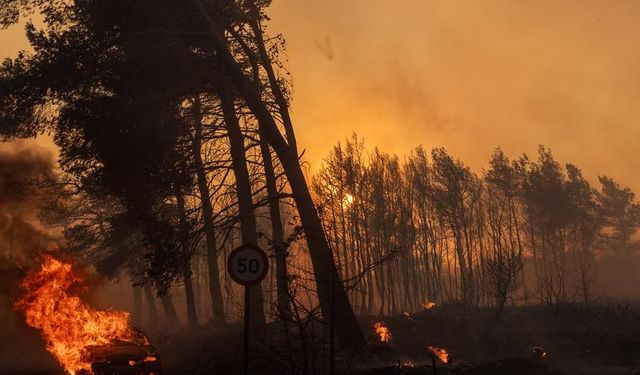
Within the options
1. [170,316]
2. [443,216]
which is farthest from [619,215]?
[170,316]

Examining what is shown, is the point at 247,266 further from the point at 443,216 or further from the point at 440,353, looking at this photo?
the point at 443,216

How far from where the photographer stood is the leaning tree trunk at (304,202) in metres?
14.3

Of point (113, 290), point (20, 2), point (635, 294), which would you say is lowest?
point (635, 294)

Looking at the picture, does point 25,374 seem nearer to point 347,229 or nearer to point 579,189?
point 347,229

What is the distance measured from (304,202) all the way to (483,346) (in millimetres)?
6953

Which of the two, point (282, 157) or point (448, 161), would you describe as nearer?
point (282, 157)

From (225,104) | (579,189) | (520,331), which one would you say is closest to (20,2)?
(225,104)

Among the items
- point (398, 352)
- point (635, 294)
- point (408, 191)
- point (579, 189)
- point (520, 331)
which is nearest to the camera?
point (398, 352)

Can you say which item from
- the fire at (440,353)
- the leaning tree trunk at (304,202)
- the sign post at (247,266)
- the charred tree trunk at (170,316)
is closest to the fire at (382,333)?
the fire at (440,353)

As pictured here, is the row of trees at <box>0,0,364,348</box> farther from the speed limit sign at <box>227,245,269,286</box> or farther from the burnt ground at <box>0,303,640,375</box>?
the speed limit sign at <box>227,245,269,286</box>

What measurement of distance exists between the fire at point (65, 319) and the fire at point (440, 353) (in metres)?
8.04

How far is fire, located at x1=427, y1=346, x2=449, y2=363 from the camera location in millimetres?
14117

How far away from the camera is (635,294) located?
73.9 metres

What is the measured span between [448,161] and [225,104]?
34470 mm
